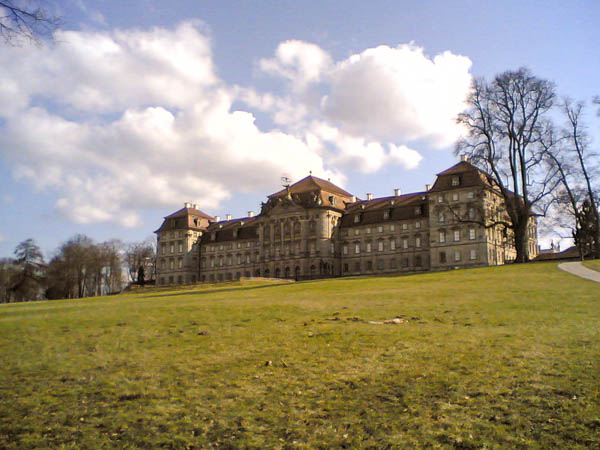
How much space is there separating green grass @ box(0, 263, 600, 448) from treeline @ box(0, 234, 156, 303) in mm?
79726

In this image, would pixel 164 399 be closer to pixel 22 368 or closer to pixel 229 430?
pixel 229 430

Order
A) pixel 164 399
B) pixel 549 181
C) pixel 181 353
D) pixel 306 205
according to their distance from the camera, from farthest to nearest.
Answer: pixel 306 205
pixel 549 181
pixel 181 353
pixel 164 399

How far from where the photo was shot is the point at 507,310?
742 inches

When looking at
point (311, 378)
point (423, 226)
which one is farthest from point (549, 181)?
point (311, 378)

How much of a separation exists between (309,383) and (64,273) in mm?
90008

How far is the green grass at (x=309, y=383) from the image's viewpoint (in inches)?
336

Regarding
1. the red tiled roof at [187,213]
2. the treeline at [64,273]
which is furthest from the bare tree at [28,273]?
the red tiled roof at [187,213]

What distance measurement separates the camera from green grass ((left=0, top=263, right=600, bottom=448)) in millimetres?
8547

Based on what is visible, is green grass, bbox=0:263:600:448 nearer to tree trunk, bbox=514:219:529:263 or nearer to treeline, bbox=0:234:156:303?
tree trunk, bbox=514:219:529:263

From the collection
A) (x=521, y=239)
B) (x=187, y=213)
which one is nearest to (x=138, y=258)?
(x=187, y=213)

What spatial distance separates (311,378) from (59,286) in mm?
90378

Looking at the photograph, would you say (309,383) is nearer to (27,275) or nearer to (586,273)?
(586,273)

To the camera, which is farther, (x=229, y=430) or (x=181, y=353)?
(x=181, y=353)

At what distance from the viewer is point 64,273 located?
295 feet
